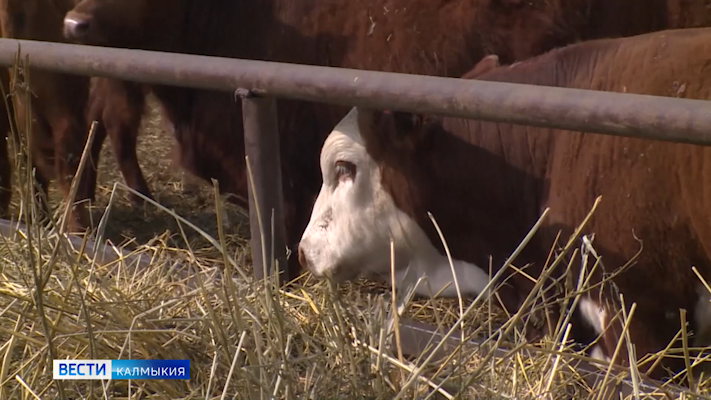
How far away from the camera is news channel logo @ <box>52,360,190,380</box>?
1702 millimetres

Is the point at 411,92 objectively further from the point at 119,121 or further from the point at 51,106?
the point at 119,121

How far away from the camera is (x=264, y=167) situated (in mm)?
2348

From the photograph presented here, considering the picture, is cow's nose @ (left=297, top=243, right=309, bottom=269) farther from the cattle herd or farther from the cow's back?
the cow's back

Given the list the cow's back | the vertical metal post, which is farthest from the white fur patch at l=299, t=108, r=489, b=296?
the cow's back

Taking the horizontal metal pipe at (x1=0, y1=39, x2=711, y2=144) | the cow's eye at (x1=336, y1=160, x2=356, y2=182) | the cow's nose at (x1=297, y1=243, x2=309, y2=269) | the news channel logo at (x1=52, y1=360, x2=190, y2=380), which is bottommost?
the cow's nose at (x1=297, y1=243, x2=309, y2=269)

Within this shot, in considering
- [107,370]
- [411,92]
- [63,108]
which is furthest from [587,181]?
[63,108]

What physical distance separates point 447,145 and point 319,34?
106 centimetres

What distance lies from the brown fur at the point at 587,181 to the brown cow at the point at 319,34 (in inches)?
27.0

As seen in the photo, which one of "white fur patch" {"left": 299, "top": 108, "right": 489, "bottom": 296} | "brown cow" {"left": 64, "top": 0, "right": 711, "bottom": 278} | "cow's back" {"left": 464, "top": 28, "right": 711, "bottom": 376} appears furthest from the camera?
"brown cow" {"left": 64, "top": 0, "right": 711, "bottom": 278}

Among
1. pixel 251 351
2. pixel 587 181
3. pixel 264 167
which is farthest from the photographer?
pixel 264 167

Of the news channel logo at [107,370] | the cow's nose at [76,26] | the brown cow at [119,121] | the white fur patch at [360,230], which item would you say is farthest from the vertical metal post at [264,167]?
the brown cow at [119,121]

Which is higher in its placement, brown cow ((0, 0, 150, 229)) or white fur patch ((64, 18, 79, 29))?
white fur patch ((64, 18, 79, 29))

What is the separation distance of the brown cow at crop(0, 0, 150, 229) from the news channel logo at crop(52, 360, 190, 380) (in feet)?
5.89

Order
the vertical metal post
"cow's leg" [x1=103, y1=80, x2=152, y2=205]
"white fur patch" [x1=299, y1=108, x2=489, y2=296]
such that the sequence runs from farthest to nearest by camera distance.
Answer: "cow's leg" [x1=103, y1=80, x2=152, y2=205]
"white fur patch" [x1=299, y1=108, x2=489, y2=296]
the vertical metal post
